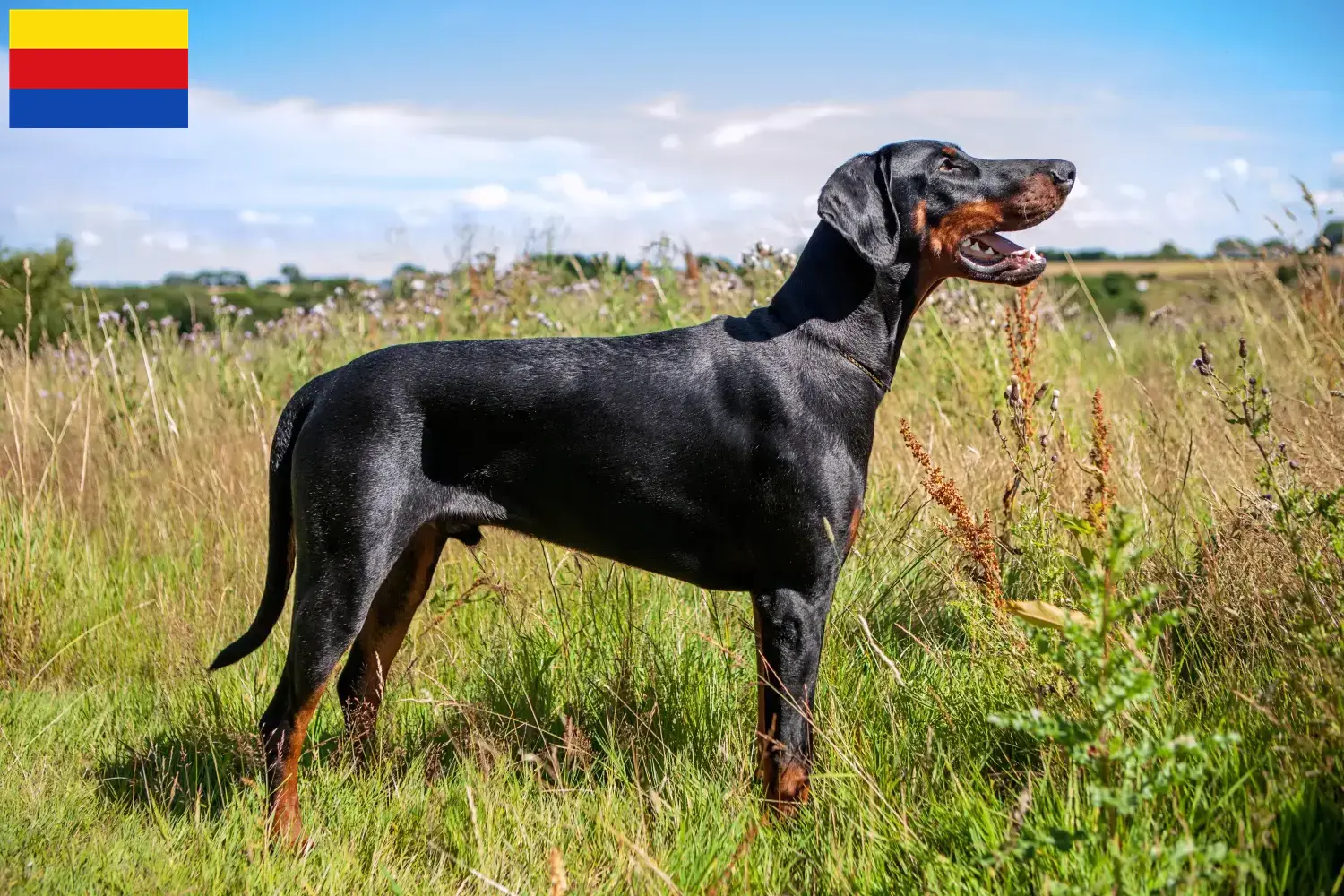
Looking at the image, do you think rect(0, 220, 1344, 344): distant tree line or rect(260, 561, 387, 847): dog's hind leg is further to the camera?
rect(0, 220, 1344, 344): distant tree line

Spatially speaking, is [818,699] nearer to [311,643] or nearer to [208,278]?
[311,643]

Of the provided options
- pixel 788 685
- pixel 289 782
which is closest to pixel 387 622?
pixel 289 782

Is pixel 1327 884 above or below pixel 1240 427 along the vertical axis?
below

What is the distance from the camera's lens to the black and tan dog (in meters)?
2.99

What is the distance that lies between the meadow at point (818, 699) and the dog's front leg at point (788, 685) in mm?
81

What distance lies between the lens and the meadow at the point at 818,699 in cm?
218

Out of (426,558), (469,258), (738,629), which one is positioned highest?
(469,258)

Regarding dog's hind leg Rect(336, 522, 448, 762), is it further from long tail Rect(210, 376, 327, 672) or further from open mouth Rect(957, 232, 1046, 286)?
open mouth Rect(957, 232, 1046, 286)

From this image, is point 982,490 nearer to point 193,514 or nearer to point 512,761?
point 512,761

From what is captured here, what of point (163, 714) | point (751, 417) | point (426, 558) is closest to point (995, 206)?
point (751, 417)

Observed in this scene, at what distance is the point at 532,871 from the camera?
2.71 meters

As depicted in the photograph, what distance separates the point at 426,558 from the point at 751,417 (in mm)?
1202

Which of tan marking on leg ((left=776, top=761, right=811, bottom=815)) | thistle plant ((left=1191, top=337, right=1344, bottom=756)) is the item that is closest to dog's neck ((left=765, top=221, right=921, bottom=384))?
thistle plant ((left=1191, top=337, right=1344, bottom=756))

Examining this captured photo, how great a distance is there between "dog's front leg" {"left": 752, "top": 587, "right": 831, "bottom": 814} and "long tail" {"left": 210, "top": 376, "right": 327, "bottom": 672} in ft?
4.92
